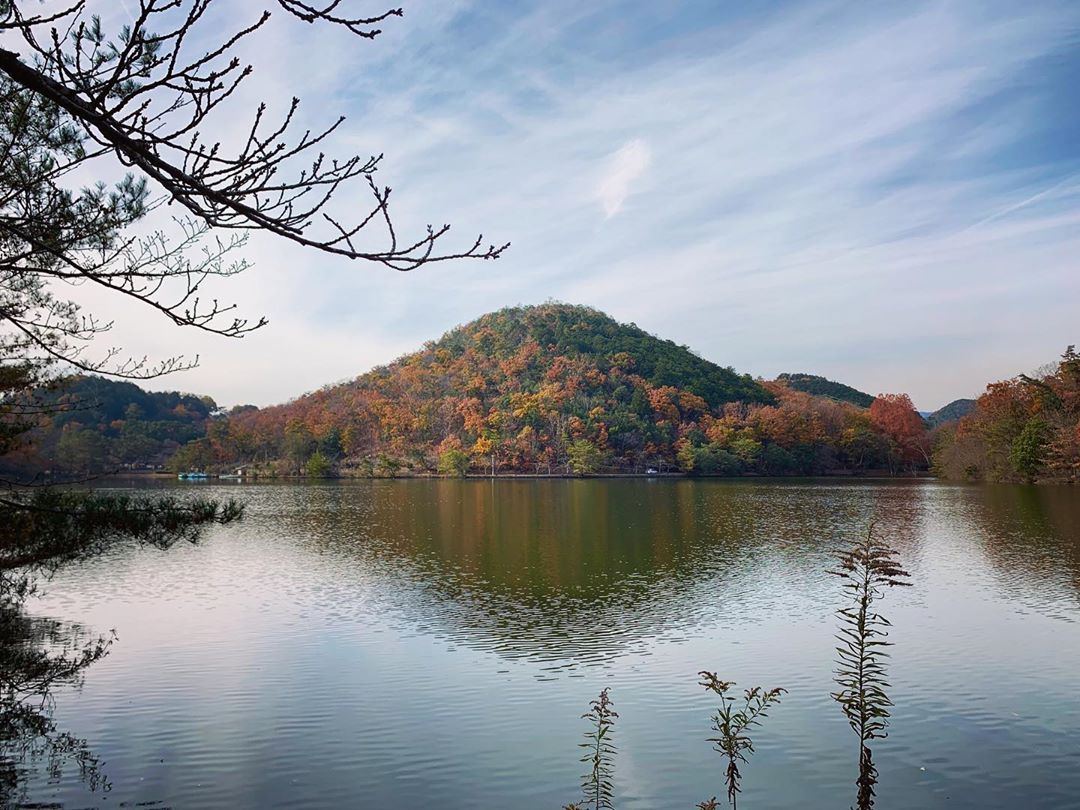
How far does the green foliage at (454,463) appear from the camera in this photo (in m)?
69.5

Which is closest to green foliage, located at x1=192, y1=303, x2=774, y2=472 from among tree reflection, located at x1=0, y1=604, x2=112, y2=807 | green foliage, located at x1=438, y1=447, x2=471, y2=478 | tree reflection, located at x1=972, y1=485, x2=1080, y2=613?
green foliage, located at x1=438, y1=447, x2=471, y2=478

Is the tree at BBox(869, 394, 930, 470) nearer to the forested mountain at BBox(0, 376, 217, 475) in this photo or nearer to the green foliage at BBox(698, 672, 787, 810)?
the forested mountain at BBox(0, 376, 217, 475)

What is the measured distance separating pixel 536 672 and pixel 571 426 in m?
64.4

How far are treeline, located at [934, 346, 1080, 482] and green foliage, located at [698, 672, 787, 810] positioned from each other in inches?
1640

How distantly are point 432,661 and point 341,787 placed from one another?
11.6ft

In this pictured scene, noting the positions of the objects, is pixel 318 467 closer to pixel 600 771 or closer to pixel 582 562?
pixel 582 562

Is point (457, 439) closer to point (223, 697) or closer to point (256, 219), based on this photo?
point (223, 697)

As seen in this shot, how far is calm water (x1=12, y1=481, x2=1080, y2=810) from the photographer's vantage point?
6016mm

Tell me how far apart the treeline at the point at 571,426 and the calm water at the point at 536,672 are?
50.8 metres

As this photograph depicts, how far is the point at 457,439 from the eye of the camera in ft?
250

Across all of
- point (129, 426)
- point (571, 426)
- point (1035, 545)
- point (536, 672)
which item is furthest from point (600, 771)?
point (129, 426)

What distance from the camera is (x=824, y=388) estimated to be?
114500 millimetres

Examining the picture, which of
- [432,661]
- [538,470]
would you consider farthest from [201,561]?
[538,470]

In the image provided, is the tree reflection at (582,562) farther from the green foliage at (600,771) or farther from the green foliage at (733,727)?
the green foliage at (600,771)
